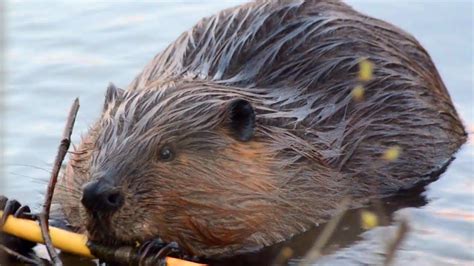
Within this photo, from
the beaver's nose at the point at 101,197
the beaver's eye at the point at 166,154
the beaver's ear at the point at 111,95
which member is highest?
the beaver's ear at the point at 111,95

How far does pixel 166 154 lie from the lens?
4.46m

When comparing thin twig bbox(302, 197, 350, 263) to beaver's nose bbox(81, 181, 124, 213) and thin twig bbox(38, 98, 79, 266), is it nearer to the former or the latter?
beaver's nose bbox(81, 181, 124, 213)

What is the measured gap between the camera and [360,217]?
5.13m

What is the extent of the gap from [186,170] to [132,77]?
8.47 ft

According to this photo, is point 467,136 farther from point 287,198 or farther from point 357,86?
point 287,198

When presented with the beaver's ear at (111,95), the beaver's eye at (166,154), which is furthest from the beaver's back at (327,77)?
the beaver's eye at (166,154)

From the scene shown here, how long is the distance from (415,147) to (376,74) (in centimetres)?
Answer: 34

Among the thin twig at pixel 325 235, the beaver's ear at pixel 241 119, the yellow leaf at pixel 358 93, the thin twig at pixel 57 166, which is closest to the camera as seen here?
the thin twig at pixel 325 235

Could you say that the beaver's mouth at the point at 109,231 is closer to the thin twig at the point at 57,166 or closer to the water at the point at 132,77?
the thin twig at the point at 57,166

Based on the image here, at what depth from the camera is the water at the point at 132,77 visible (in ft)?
16.3

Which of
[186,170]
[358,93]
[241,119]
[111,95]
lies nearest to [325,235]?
[186,170]

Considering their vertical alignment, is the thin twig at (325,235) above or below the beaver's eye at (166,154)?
below

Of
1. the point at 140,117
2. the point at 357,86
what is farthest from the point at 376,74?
the point at 140,117

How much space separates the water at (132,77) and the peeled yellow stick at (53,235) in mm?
162
